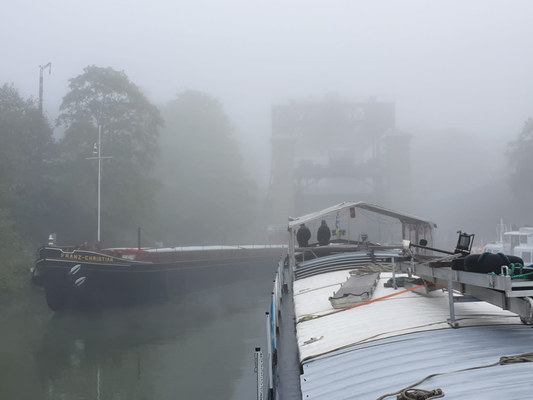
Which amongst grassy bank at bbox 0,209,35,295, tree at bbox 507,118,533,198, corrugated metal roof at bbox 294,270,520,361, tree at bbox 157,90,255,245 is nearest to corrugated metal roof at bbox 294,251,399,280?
corrugated metal roof at bbox 294,270,520,361

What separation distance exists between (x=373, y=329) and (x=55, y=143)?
1321 inches

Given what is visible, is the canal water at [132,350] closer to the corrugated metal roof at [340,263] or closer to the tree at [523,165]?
the corrugated metal roof at [340,263]

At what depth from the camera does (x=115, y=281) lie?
22781 mm

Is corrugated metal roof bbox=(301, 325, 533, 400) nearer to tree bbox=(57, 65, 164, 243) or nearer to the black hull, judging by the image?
the black hull

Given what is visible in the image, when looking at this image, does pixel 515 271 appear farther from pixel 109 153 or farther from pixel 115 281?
pixel 109 153

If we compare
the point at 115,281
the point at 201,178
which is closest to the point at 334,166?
the point at 201,178

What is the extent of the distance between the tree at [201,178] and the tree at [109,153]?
6456mm

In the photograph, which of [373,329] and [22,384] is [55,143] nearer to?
[22,384]

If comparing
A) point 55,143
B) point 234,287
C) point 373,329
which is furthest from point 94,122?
point 373,329

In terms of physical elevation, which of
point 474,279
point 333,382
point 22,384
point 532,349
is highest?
point 474,279

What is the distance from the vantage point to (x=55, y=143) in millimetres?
34875

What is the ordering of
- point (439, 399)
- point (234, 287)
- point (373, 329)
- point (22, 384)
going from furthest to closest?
point (234, 287) → point (22, 384) → point (373, 329) → point (439, 399)

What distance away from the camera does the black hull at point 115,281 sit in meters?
21.2

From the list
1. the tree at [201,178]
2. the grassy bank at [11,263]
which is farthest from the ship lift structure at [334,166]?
the grassy bank at [11,263]
